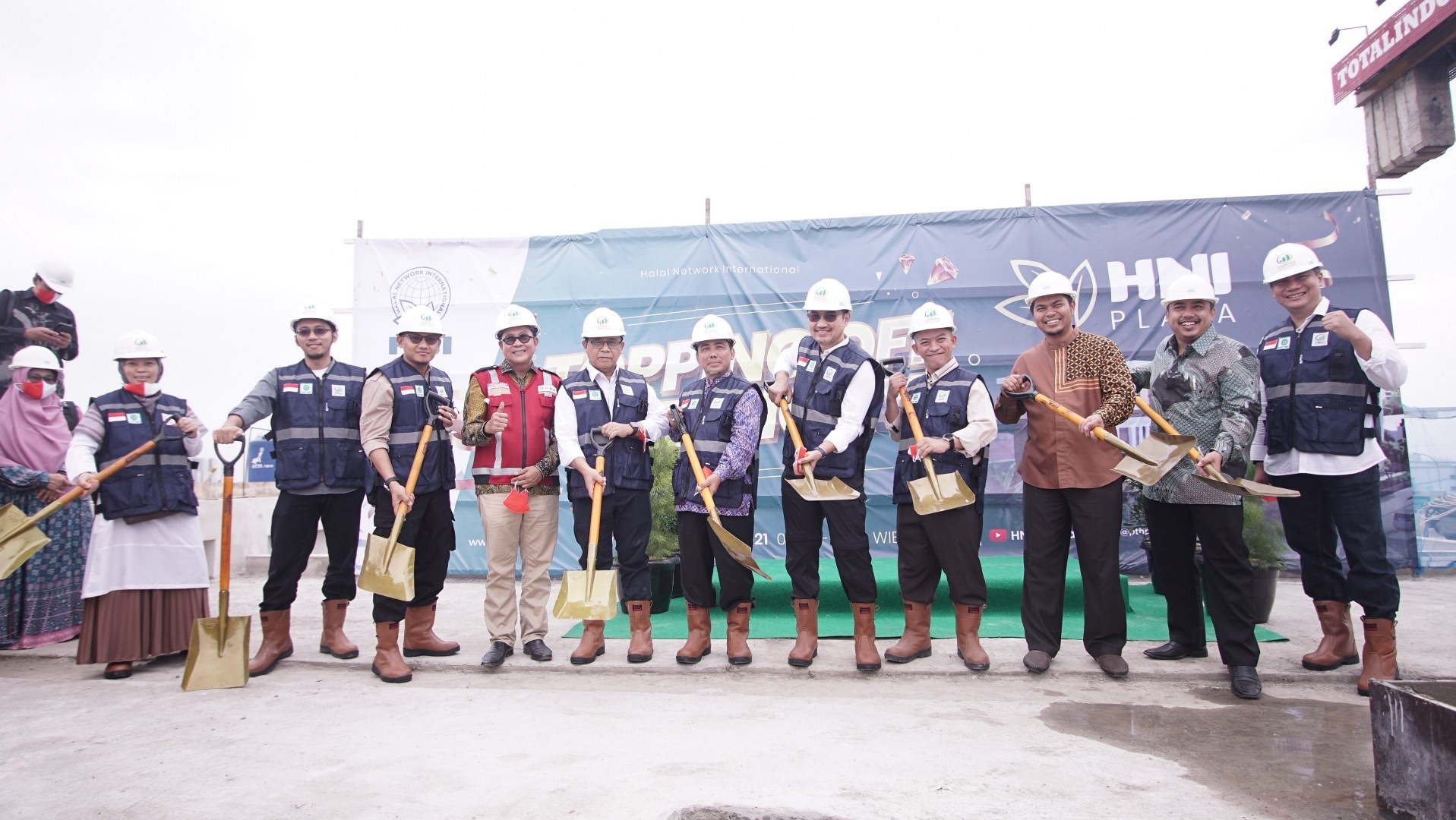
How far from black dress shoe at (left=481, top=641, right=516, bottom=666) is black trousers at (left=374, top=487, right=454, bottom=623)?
0.44 metres

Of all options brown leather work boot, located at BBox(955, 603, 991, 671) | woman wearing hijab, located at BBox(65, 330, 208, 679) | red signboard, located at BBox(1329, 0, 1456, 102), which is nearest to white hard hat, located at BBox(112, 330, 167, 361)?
woman wearing hijab, located at BBox(65, 330, 208, 679)

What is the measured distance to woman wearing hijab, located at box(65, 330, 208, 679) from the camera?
4.20m

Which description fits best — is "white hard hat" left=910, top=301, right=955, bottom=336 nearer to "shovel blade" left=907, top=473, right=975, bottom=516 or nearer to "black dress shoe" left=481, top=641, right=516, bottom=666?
"shovel blade" left=907, top=473, right=975, bottom=516

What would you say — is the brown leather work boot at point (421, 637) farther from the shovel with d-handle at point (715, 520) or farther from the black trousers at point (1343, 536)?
the black trousers at point (1343, 536)

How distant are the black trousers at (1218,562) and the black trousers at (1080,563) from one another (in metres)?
0.26

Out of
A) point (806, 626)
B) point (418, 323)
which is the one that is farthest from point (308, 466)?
point (806, 626)

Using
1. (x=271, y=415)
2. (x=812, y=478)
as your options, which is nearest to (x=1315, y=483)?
(x=812, y=478)

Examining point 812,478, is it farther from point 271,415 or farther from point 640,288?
point 640,288

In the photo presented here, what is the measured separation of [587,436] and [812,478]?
1247 mm

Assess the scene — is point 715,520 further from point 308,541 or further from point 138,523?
point 138,523

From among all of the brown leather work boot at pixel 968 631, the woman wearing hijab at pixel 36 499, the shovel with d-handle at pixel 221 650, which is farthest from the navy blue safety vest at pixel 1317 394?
the woman wearing hijab at pixel 36 499

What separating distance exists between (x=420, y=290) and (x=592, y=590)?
4.82m

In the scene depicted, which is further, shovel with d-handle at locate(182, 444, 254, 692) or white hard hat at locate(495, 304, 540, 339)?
white hard hat at locate(495, 304, 540, 339)

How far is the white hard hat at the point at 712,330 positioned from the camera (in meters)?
4.25
